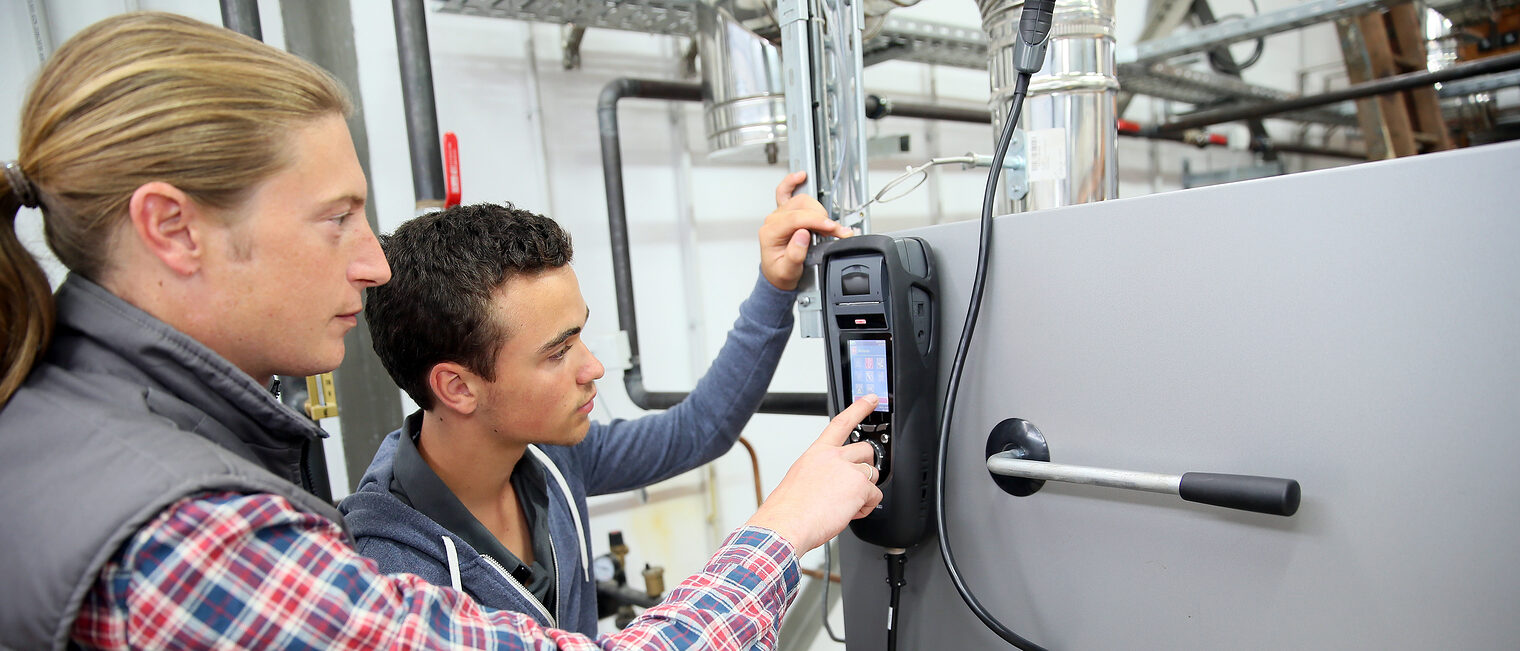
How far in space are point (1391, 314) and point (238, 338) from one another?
2.35ft

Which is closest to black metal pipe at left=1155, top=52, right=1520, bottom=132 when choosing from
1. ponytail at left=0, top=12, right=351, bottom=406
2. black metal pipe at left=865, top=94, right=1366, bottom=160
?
black metal pipe at left=865, top=94, right=1366, bottom=160

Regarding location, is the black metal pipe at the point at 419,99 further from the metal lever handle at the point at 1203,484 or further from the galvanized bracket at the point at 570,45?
the metal lever handle at the point at 1203,484

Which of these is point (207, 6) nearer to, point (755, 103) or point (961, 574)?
point (755, 103)

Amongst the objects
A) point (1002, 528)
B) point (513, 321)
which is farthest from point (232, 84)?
point (1002, 528)

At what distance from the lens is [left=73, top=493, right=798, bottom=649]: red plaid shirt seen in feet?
1.28

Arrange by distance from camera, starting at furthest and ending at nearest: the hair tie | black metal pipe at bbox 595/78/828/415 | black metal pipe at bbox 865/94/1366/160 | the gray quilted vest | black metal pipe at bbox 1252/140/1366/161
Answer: black metal pipe at bbox 1252/140/1366/161, black metal pipe at bbox 595/78/828/415, black metal pipe at bbox 865/94/1366/160, the hair tie, the gray quilted vest

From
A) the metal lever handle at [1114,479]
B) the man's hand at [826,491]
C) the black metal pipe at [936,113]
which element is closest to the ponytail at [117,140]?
the man's hand at [826,491]

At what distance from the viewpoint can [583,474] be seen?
1049mm

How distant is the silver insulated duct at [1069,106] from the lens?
73 centimetres

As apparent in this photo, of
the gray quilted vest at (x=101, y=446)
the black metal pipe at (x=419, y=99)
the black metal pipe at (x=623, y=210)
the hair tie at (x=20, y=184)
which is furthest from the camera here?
the black metal pipe at (x=623, y=210)

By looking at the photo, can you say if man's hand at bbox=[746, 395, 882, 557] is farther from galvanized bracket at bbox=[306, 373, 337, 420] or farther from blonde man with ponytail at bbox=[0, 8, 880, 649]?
galvanized bracket at bbox=[306, 373, 337, 420]

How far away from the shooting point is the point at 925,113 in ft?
6.86

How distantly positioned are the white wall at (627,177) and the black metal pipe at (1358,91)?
0.87 metres

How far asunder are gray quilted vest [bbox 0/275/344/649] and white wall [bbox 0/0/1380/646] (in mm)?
1026
